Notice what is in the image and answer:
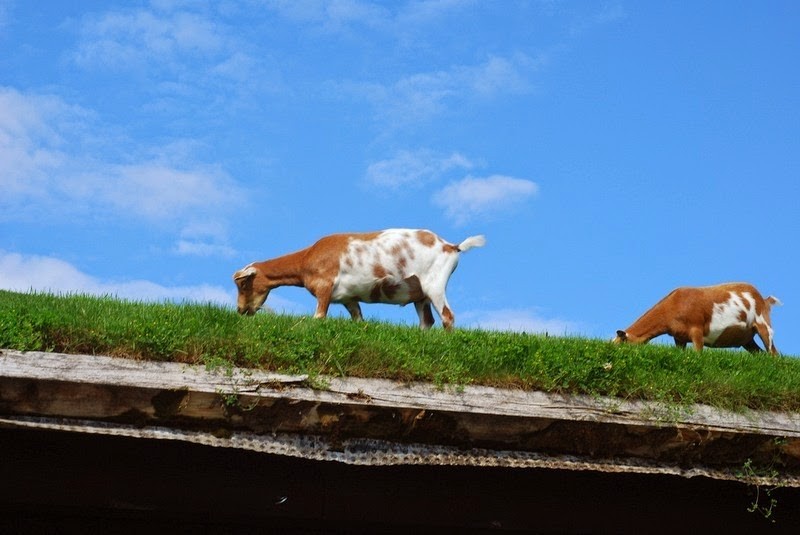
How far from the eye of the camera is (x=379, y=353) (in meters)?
5.18

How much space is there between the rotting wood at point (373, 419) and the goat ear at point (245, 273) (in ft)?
24.5

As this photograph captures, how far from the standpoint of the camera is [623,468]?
4801 millimetres

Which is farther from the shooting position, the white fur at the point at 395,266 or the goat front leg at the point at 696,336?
the goat front leg at the point at 696,336

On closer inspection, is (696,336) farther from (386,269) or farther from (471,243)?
(386,269)

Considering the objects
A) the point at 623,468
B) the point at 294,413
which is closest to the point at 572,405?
the point at 623,468

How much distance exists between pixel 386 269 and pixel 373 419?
680 cm

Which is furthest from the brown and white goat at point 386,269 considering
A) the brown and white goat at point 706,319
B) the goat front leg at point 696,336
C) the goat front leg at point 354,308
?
the goat front leg at point 696,336

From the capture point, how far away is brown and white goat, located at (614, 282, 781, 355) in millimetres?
13242

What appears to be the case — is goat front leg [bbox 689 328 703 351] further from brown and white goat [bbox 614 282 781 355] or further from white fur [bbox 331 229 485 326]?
white fur [bbox 331 229 485 326]

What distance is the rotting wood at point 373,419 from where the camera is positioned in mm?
4266

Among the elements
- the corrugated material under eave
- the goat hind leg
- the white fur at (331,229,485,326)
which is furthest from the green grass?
the goat hind leg

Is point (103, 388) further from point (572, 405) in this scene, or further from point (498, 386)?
point (572, 405)

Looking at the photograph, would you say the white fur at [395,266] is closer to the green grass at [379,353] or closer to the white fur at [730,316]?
the white fur at [730,316]

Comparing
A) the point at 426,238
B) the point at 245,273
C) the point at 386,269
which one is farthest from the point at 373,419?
the point at 245,273
